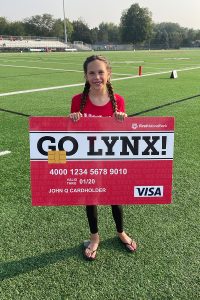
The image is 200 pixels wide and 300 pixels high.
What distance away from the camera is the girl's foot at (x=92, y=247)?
280 centimetres

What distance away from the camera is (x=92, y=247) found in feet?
9.41

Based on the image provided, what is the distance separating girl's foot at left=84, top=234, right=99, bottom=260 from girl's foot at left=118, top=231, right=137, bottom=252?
8.2 inches

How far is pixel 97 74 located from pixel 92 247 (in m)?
1.34

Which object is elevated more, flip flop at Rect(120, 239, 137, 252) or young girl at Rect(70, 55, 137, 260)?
young girl at Rect(70, 55, 137, 260)

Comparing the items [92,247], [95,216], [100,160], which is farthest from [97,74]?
[92,247]

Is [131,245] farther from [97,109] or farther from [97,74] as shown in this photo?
[97,74]

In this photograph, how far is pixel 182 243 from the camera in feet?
9.89

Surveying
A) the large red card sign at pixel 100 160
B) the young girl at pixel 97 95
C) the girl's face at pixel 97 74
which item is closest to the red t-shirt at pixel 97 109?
the young girl at pixel 97 95

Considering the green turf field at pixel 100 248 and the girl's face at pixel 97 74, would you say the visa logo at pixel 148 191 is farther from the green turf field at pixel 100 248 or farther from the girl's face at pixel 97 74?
the girl's face at pixel 97 74

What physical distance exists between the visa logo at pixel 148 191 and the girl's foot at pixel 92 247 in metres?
0.57

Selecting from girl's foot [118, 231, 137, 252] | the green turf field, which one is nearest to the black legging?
girl's foot [118, 231, 137, 252]

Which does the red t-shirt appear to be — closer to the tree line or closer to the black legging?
the black legging

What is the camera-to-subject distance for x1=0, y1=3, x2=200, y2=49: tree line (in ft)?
368

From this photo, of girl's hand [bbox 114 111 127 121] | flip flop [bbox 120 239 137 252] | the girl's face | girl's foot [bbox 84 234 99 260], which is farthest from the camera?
flip flop [bbox 120 239 137 252]
